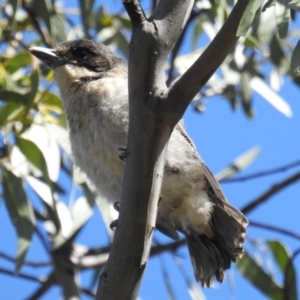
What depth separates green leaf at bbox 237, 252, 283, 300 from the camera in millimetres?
3718

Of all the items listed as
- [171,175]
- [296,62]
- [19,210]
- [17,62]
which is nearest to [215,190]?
[171,175]

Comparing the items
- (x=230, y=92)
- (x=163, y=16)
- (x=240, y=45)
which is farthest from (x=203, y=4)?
(x=163, y=16)

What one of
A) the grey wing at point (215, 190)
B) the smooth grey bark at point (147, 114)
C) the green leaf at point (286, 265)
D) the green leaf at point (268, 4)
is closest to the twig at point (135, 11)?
the smooth grey bark at point (147, 114)

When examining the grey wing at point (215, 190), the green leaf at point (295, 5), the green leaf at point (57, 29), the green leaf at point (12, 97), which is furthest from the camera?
the green leaf at point (57, 29)

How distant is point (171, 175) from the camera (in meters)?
3.22

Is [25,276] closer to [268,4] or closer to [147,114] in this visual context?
[147,114]

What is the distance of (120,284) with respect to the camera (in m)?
2.22

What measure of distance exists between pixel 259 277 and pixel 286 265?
27 centimetres

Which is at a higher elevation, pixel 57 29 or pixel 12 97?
pixel 57 29

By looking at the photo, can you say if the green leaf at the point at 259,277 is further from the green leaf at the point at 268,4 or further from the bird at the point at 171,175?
the green leaf at the point at 268,4

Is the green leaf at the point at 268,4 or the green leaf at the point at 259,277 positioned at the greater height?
the green leaf at the point at 268,4

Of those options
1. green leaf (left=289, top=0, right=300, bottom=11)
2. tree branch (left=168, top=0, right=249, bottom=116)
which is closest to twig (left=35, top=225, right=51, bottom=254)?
tree branch (left=168, top=0, right=249, bottom=116)

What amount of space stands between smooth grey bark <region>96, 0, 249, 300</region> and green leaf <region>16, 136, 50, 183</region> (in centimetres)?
132

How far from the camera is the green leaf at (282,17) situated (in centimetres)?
216
